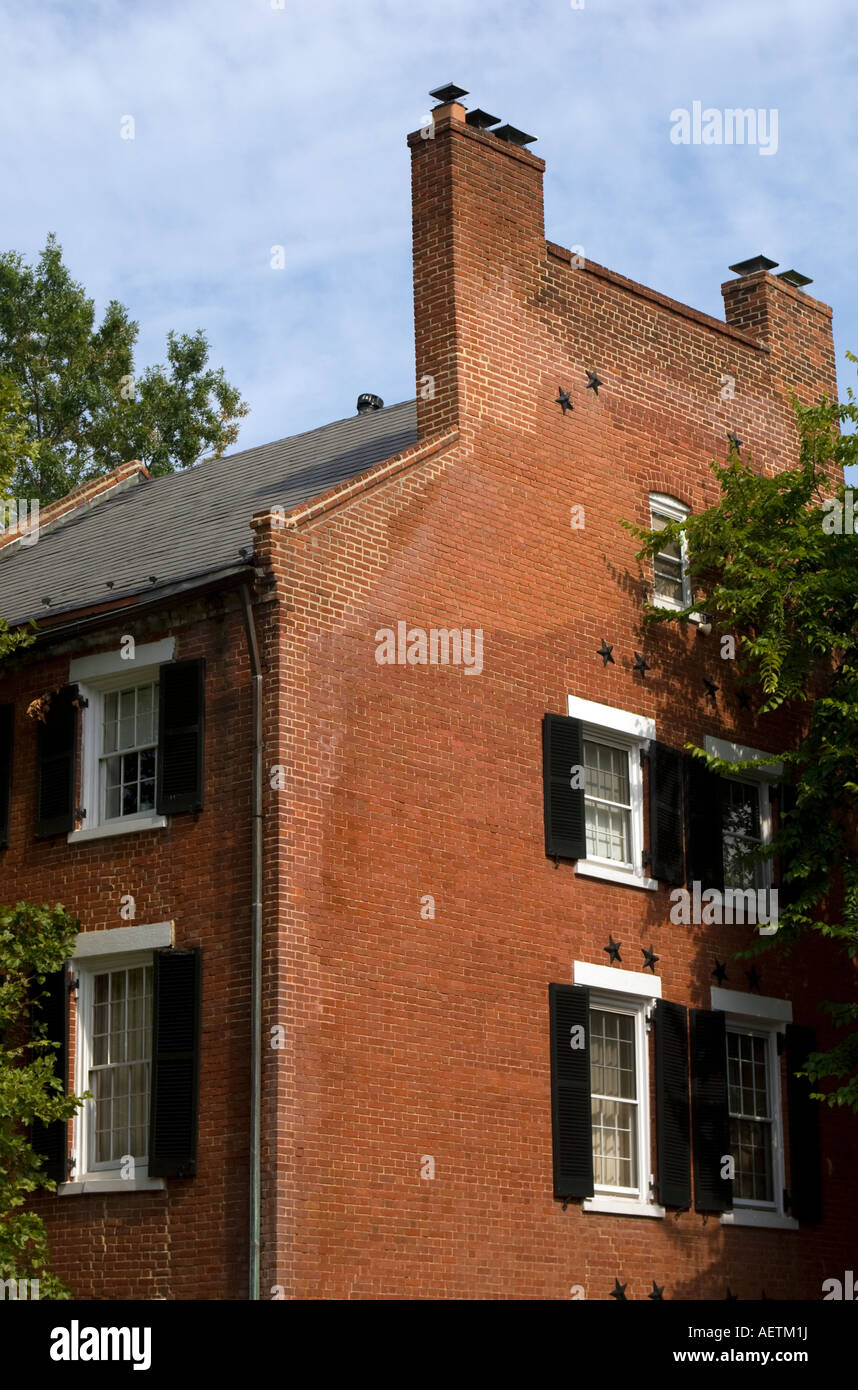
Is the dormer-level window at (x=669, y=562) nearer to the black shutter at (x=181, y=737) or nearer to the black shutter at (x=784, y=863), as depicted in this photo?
the black shutter at (x=784, y=863)

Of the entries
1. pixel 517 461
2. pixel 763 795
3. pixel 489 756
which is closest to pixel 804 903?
pixel 763 795

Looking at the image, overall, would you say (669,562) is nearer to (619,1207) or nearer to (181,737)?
(181,737)

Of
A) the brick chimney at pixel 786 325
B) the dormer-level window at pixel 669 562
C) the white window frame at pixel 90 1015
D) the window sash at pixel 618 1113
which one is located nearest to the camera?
the white window frame at pixel 90 1015

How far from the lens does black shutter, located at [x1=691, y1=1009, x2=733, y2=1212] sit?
68.9 feet

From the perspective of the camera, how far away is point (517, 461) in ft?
69.6

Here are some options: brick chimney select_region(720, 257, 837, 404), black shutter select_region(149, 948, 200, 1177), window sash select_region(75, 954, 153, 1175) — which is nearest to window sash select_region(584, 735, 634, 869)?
black shutter select_region(149, 948, 200, 1177)

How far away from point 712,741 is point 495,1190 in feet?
20.8

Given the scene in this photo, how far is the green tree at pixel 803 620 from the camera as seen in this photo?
21.5m

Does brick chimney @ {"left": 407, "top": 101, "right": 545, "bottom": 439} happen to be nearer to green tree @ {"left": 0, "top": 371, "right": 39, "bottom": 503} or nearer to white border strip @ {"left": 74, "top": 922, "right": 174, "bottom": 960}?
green tree @ {"left": 0, "top": 371, "right": 39, "bottom": 503}

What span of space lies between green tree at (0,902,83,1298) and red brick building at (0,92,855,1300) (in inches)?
11.5

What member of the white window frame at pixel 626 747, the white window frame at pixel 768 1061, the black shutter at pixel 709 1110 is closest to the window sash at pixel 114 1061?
the white window frame at pixel 626 747

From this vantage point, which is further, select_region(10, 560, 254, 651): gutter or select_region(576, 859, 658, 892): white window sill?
select_region(576, 859, 658, 892): white window sill

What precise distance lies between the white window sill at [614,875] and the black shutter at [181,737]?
431 cm

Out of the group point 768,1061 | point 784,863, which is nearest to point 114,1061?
point 768,1061
